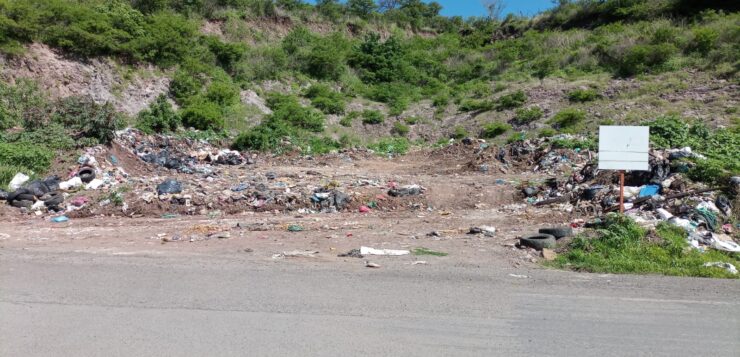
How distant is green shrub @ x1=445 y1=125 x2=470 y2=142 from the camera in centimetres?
2382

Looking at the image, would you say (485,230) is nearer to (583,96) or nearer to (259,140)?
(259,140)

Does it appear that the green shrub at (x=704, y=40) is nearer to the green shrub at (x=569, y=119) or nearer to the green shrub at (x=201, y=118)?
the green shrub at (x=569, y=119)

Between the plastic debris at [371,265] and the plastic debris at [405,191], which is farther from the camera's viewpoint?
the plastic debris at [405,191]

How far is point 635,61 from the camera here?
25.1 m

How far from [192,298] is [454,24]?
144 ft

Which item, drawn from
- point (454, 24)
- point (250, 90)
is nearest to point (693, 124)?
point (250, 90)

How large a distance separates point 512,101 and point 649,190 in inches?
575

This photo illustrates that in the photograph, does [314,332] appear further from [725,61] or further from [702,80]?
[725,61]

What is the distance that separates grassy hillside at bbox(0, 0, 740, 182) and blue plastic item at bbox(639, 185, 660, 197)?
9515 mm

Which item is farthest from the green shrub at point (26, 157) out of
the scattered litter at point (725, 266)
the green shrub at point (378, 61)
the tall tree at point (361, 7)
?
the tall tree at point (361, 7)

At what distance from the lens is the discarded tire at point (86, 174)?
524 inches

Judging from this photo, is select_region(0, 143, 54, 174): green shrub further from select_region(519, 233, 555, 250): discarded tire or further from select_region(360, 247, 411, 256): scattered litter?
select_region(519, 233, 555, 250): discarded tire

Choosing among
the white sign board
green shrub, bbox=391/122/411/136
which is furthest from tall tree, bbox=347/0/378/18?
the white sign board

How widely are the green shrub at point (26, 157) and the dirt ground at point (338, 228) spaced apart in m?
2.30
